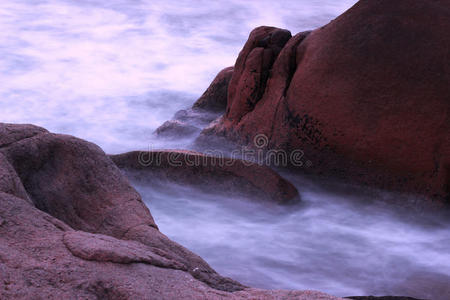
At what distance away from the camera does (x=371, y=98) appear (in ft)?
14.1

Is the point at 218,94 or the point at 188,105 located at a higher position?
the point at 188,105

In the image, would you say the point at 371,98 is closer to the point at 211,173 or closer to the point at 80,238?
the point at 211,173

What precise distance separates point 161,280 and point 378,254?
206cm

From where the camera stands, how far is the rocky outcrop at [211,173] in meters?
4.25

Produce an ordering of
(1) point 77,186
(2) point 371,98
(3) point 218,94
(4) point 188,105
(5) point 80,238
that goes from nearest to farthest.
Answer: (5) point 80,238 < (1) point 77,186 < (2) point 371,98 < (3) point 218,94 < (4) point 188,105

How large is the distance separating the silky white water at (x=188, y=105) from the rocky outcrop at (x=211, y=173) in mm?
105

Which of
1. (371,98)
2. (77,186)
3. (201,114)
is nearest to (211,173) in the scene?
(371,98)

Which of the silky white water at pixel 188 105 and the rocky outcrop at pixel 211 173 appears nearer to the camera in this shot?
the silky white water at pixel 188 105

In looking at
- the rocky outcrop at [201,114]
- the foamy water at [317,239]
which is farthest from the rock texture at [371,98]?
the rocky outcrop at [201,114]

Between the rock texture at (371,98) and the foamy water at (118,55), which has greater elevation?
the foamy water at (118,55)

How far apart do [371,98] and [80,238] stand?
283cm

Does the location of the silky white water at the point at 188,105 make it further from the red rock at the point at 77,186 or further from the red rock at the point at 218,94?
the red rock at the point at 77,186

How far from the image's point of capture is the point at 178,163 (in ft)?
14.9

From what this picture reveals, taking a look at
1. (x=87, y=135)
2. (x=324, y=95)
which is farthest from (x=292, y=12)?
(x=324, y=95)
